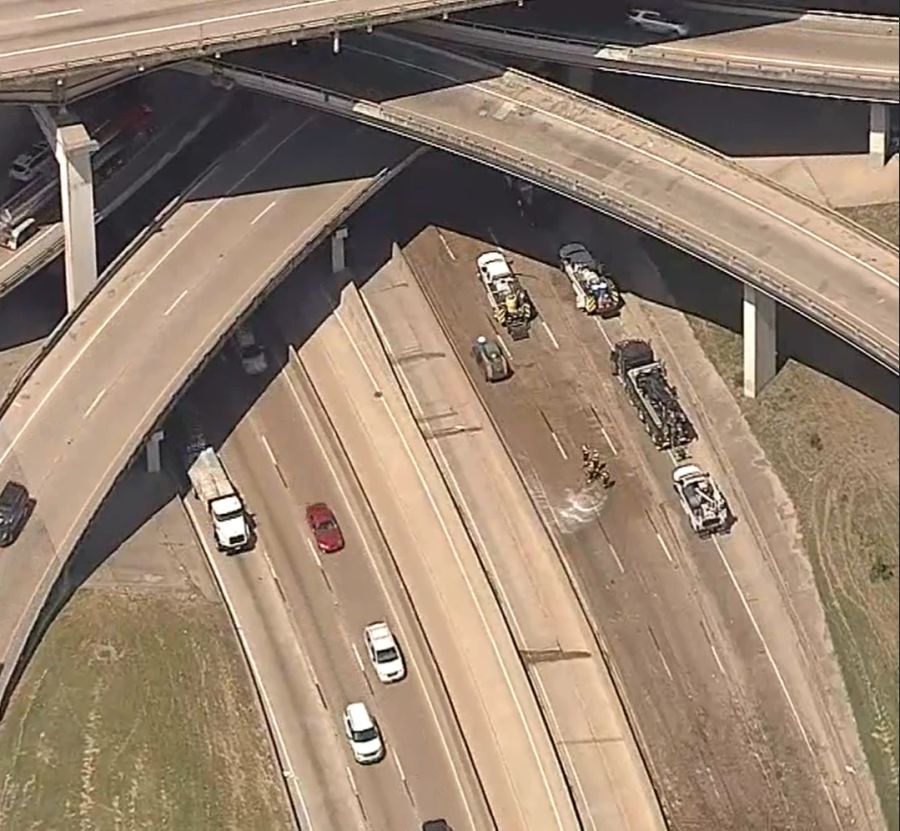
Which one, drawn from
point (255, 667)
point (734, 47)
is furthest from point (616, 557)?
point (734, 47)

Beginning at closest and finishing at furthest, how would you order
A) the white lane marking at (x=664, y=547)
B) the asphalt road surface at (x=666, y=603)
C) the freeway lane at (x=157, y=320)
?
the asphalt road surface at (x=666, y=603)
the freeway lane at (x=157, y=320)
the white lane marking at (x=664, y=547)

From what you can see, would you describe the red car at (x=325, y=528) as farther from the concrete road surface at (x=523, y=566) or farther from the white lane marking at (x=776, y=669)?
the white lane marking at (x=776, y=669)

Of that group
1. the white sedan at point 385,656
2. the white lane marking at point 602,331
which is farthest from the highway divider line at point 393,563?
the white lane marking at point 602,331

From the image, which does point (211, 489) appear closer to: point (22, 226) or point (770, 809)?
point (22, 226)

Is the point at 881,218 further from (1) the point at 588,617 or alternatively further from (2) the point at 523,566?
(2) the point at 523,566

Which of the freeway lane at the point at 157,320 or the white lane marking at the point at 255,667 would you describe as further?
the freeway lane at the point at 157,320

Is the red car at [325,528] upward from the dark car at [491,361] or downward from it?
downward
